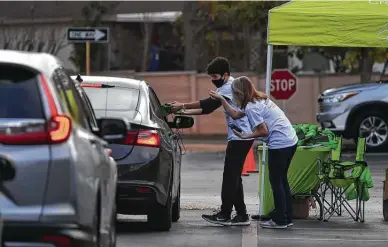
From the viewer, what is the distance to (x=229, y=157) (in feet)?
36.2

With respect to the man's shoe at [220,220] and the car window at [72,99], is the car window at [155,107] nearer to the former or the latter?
the man's shoe at [220,220]

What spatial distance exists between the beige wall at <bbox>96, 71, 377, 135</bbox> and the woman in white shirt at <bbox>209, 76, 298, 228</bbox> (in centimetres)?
1672

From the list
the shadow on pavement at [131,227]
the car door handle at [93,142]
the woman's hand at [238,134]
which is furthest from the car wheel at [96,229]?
the woman's hand at [238,134]

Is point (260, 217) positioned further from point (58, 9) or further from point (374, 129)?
point (58, 9)

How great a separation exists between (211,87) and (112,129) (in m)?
20.7

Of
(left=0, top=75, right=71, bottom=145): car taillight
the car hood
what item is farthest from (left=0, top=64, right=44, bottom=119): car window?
the car hood

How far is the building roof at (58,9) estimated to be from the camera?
32.2 m

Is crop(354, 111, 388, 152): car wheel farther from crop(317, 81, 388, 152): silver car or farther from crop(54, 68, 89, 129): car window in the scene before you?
crop(54, 68, 89, 129): car window

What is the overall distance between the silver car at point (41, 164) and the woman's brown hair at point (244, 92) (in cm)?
470

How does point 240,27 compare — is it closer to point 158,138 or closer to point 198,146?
point 198,146

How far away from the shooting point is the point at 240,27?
3028 centimetres

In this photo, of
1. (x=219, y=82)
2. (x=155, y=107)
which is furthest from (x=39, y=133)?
(x=219, y=82)

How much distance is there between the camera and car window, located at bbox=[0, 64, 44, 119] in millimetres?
5922

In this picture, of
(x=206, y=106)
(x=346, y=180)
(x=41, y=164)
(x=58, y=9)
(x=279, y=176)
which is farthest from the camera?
(x=58, y=9)
